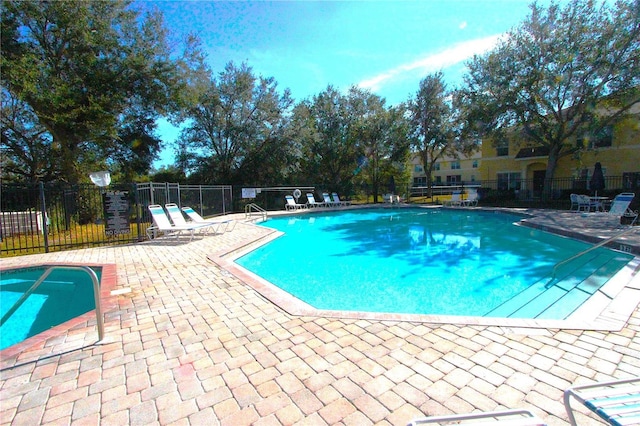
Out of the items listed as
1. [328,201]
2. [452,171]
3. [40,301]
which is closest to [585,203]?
[328,201]

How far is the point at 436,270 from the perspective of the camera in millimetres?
6551

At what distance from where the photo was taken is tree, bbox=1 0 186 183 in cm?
1179

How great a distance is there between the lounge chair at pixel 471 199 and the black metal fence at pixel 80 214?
14766 mm

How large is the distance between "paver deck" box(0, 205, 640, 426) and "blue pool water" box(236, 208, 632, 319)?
1.61m

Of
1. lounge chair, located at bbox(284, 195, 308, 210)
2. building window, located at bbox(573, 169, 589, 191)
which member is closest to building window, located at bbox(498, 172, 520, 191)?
building window, located at bbox(573, 169, 589, 191)

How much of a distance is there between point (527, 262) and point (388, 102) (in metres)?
20.0

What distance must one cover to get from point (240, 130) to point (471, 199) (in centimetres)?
1590

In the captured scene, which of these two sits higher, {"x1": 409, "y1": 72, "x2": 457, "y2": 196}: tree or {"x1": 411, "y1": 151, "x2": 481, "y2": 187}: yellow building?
{"x1": 409, "y1": 72, "x2": 457, "y2": 196}: tree

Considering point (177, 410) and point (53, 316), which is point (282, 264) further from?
point (177, 410)

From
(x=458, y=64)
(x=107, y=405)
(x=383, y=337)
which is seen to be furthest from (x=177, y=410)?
(x=458, y=64)

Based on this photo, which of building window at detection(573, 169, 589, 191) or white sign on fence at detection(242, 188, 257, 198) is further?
building window at detection(573, 169, 589, 191)

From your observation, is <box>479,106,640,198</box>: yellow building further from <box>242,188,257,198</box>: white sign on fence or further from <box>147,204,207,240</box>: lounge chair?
<box>147,204,207,240</box>: lounge chair

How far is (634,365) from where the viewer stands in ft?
7.72

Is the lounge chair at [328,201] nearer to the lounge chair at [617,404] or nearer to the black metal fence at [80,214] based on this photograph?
the black metal fence at [80,214]
